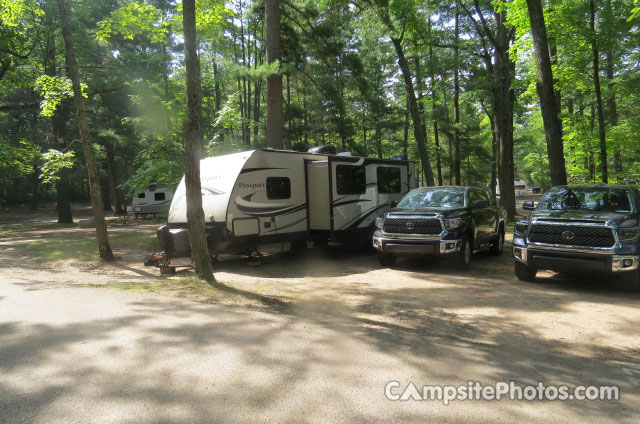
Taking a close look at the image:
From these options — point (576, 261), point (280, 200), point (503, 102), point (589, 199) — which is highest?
point (503, 102)

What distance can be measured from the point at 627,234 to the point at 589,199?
137 centimetres

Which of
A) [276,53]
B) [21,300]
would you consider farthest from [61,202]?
[21,300]

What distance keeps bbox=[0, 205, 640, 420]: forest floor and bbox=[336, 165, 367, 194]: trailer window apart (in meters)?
2.10

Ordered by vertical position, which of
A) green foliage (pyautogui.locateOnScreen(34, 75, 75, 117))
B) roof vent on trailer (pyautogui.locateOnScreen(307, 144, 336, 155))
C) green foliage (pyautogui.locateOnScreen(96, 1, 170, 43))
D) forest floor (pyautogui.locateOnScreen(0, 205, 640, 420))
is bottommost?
forest floor (pyautogui.locateOnScreen(0, 205, 640, 420))

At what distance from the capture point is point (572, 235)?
274 inches

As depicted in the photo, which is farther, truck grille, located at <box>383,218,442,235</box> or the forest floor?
truck grille, located at <box>383,218,442,235</box>

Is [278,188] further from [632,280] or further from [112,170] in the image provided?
[112,170]

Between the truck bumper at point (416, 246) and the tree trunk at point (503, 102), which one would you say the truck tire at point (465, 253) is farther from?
the tree trunk at point (503, 102)

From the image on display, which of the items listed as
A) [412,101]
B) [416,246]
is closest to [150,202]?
[412,101]

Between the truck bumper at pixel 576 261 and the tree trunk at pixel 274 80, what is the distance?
8.66 meters

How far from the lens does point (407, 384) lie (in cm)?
350

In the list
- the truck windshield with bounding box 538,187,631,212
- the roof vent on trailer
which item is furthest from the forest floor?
the roof vent on trailer

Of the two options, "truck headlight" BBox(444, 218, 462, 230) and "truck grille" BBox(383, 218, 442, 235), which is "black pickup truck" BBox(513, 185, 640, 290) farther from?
"truck grille" BBox(383, 218, 442, 235)

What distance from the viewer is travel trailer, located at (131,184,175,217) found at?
93.6 ft
